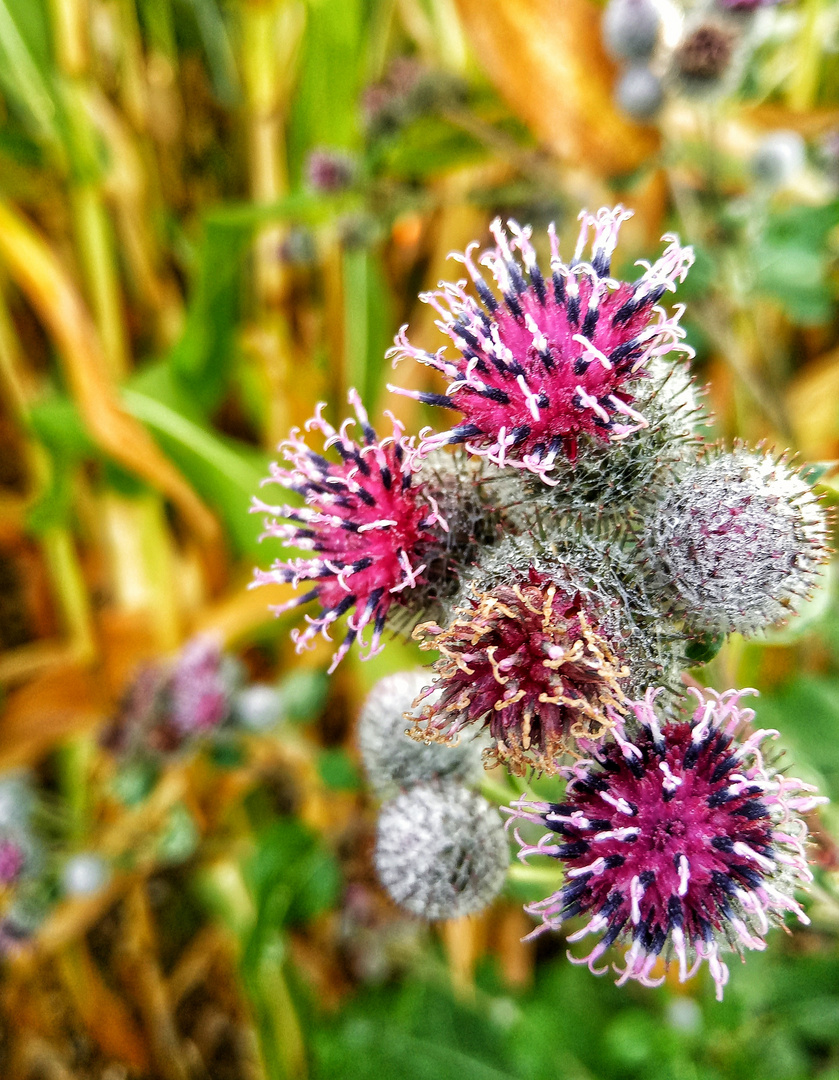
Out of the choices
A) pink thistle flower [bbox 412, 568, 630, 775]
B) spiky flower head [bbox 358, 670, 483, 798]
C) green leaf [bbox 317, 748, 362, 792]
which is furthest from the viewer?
green leaf [bbox 317, 748, 362, 792]

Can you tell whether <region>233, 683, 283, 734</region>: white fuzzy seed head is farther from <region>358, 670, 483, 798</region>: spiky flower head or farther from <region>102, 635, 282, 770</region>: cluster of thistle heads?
<region>358, 670, 483, 798</region>: spiky flower head

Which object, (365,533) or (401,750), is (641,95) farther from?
(401,750)

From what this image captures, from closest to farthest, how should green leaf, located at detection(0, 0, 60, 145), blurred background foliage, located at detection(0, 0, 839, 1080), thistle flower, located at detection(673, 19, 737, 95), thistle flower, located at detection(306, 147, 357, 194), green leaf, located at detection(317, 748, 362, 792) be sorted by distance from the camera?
thistle flower, located at detection(673, 19, 737, 95)
green leaf, located at detection(317, 748, 362, 792)
blurred background foliage, located at detection(0, 0, 839, 1080)
thistle flower, located at detection(306, 147, 357, 194)
green leaf, located at detection(0, 0, 60, 145)

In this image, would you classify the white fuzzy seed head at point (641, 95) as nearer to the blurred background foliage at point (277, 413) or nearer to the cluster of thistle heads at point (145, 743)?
the blurred background foliage at point (277, 413)

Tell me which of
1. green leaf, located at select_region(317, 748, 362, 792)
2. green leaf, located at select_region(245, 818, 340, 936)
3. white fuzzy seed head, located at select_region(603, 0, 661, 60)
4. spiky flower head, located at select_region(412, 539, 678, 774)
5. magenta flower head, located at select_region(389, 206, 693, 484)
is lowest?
green leaf, located at select_region(245, 818, 340, 936)

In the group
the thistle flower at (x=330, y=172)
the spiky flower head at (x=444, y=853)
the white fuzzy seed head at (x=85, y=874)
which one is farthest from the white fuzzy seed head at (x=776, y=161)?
the white fuzzy seed head at (x=85, y=874)

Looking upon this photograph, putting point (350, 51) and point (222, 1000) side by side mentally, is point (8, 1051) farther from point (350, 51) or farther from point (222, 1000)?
point (350, 51)

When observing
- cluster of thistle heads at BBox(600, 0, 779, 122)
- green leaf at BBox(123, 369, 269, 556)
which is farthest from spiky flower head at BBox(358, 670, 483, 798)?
cluster of thistle heads at BBox(600, 0, 779, 122)
